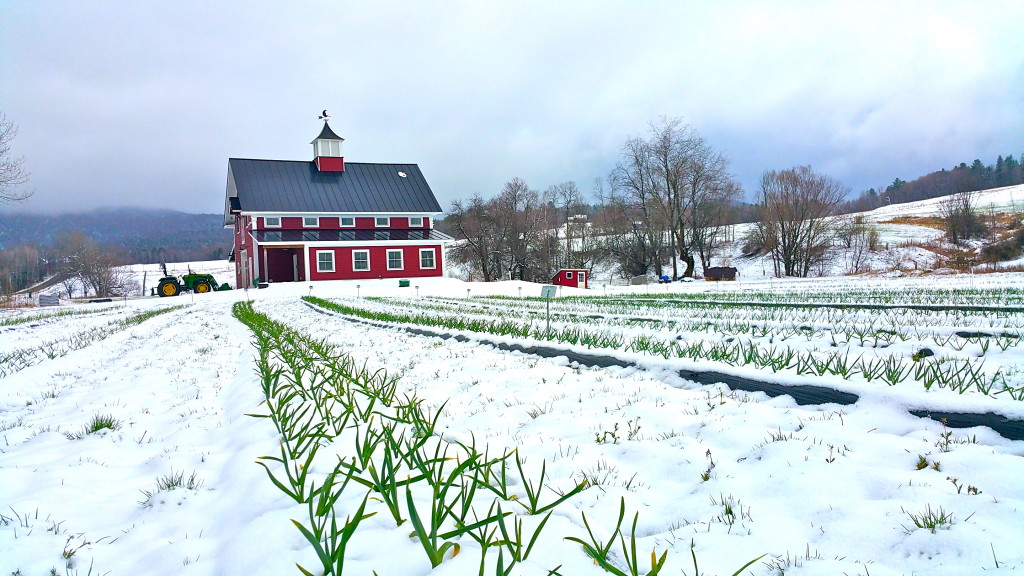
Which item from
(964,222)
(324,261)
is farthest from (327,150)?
(964,222)

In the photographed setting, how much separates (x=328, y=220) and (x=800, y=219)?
40419 mm

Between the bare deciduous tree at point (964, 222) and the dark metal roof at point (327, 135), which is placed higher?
the dark metal roof at point (327, 135)

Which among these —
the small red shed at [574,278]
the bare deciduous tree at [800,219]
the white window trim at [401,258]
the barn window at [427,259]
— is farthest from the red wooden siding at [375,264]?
the bare deciduous tree at [800,219]

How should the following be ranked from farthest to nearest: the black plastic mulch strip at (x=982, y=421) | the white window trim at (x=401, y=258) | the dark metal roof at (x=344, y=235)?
the white window trim at (x=401, y=258) → the dark metal roof at (x=344, y=235) → the black plastic mulch strip at (x=982, y=421)

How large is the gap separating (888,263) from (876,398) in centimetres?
5827

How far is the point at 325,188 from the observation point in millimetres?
42875

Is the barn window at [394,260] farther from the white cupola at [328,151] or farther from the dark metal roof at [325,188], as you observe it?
the white cupola at [328,151]

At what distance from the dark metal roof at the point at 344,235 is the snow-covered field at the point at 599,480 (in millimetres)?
35811

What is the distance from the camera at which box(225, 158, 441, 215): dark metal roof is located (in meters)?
40.4

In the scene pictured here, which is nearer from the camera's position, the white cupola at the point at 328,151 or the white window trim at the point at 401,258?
the white window trim at the point at 401,258

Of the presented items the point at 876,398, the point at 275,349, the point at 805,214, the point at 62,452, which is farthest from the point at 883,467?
the point at 805,214

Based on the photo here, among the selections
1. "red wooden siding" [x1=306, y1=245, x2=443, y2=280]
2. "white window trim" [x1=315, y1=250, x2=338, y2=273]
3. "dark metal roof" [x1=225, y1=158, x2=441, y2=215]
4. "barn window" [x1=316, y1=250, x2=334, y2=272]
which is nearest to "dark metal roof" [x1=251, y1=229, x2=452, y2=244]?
"red wooden siding" [x1=306, y1=245, x2=443, y2=280]

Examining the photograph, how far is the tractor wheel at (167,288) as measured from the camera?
35219 mm

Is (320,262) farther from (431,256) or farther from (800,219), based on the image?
(800,219)
